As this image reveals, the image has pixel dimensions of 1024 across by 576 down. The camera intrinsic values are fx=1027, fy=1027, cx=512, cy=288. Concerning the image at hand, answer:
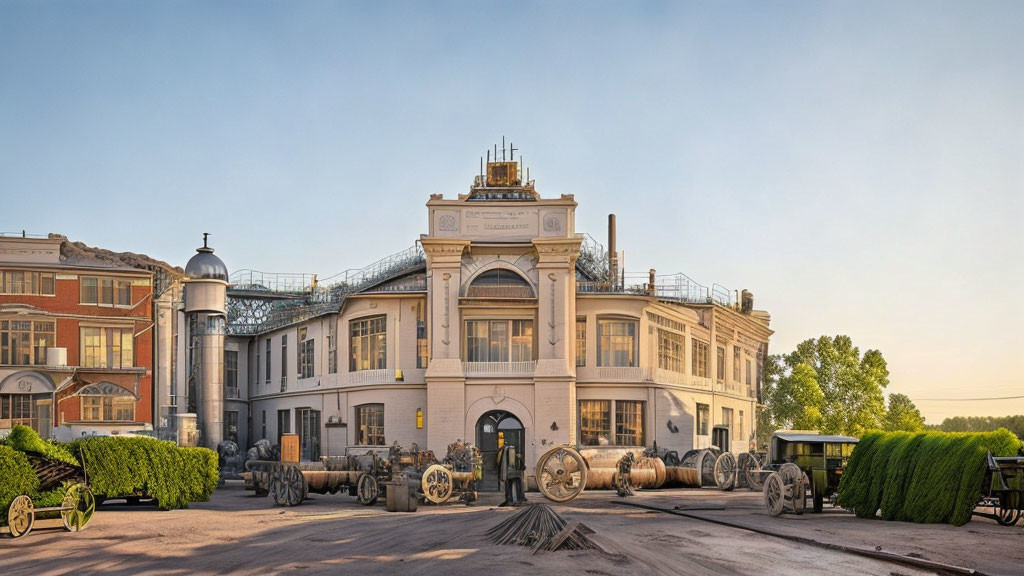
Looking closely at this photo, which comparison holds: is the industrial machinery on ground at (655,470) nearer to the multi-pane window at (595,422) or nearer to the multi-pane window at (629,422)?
the multi-pane window at (629,422)

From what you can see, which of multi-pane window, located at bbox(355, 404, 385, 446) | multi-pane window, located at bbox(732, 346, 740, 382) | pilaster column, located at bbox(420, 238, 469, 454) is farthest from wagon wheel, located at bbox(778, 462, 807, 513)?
multi-pane window, located at bbox(732, 346, 740, 382)

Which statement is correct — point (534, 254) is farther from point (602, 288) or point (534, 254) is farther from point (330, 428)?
point (330, 428)

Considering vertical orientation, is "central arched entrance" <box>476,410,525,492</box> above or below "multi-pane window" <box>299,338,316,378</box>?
below

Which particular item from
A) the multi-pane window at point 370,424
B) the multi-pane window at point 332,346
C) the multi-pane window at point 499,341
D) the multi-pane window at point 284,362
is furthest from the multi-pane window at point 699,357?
the multi-pane window at point 284,362

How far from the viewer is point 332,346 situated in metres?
49.1

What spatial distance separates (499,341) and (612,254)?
10315 mm

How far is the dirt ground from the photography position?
18.4 m

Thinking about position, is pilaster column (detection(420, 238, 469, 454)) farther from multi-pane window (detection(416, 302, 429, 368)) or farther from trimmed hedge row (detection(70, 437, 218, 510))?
trimmed hedge row (detection(70, 437, 218, 510))

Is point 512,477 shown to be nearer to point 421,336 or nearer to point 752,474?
point 752,474

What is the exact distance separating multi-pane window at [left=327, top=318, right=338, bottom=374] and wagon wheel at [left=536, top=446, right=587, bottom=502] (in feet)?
64.0

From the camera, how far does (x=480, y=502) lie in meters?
32.8

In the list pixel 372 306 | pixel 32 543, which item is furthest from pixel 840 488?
pixel 372 306

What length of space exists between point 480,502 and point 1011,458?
15610mm

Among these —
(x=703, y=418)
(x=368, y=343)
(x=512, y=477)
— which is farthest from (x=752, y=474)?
(x=368, y=343)
